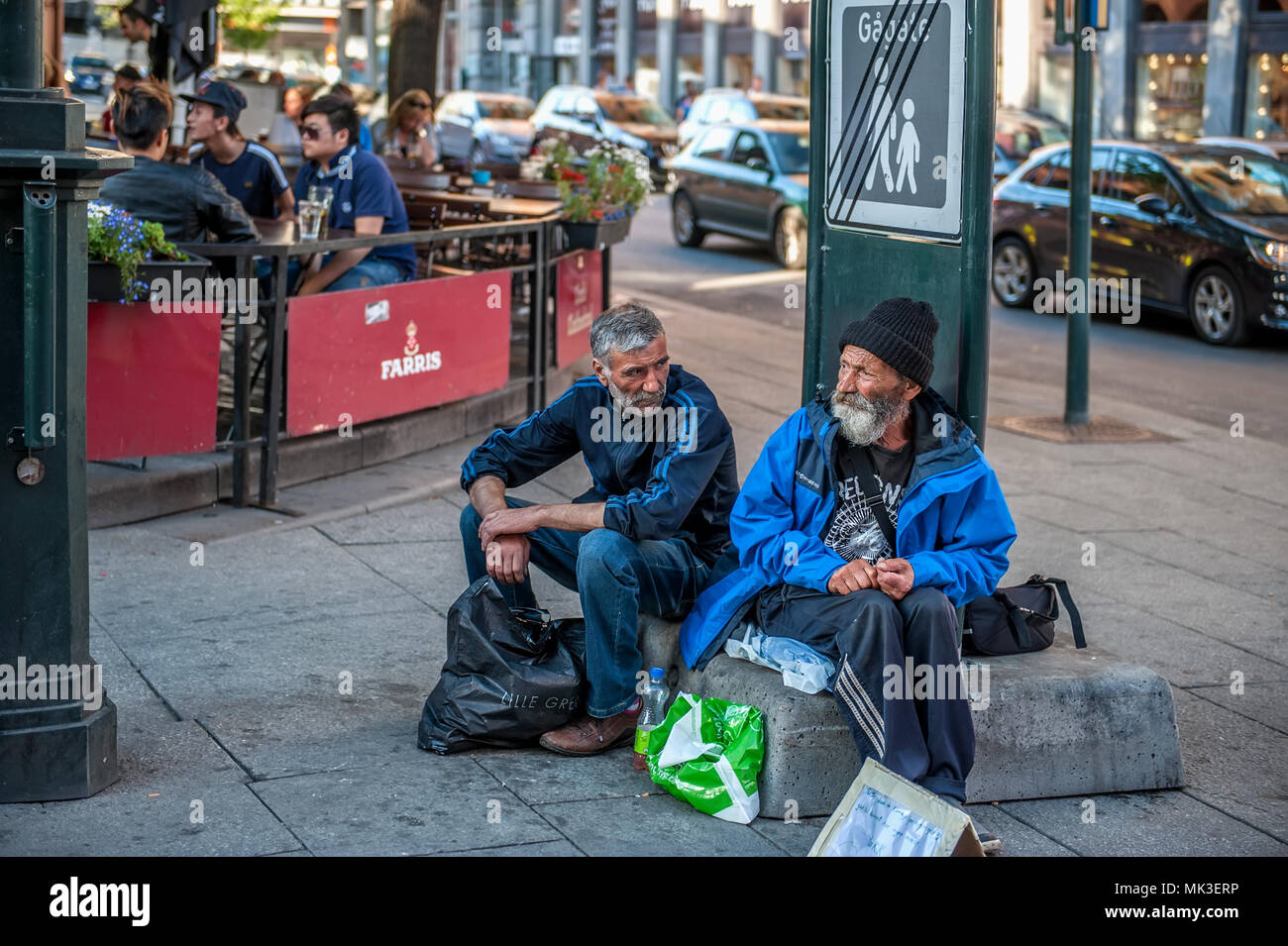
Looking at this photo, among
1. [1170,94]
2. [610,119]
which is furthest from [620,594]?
[1170,94]

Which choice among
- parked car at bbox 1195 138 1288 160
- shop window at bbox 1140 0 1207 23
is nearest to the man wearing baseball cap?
parked car at bbox 1195 138 1288 160

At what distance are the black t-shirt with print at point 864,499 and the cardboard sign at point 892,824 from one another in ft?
2.25

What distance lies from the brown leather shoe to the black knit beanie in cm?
128

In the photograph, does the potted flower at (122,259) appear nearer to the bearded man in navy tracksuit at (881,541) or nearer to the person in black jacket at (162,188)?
the person in black jacket at (162,188)

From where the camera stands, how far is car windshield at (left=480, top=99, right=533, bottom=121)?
109ft

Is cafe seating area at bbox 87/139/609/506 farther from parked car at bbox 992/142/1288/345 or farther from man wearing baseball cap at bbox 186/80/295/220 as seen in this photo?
parked car at bbox 992/142/1288/345

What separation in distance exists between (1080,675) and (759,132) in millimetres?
14646

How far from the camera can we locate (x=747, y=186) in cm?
1836

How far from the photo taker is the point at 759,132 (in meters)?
18.6

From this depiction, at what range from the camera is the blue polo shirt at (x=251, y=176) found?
9336mm

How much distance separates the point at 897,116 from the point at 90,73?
32.0m

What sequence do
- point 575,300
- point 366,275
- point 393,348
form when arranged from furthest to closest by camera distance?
point 575,300 → point 366,275 → point 393,348

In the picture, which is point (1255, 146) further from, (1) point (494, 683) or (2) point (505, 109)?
(2) point (505, 109)
